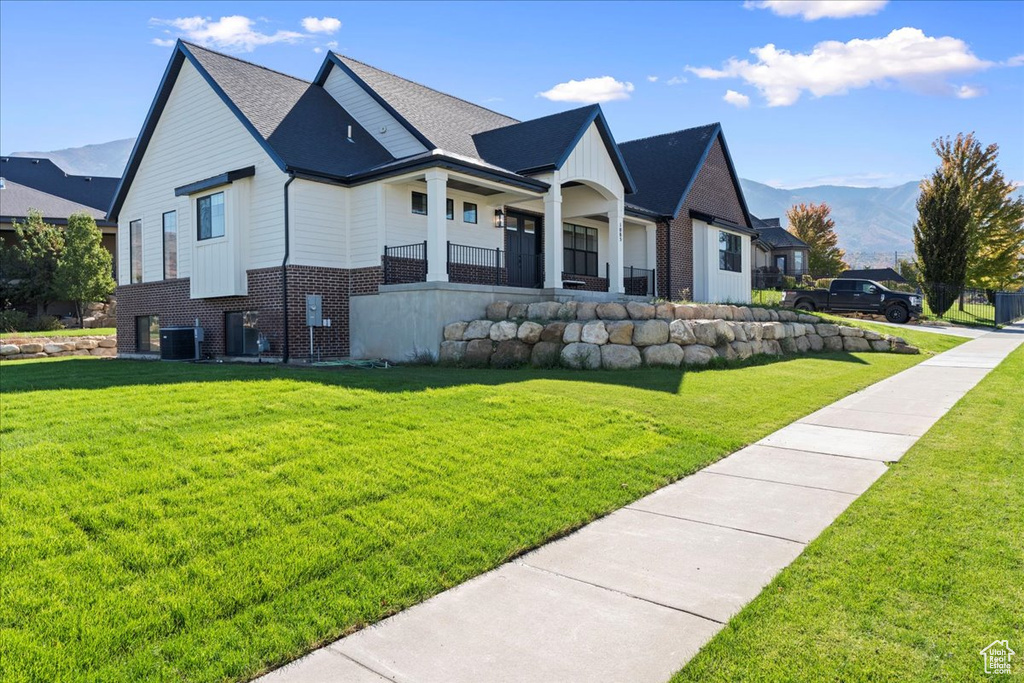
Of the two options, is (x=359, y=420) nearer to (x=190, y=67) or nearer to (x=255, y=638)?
(x=255, y=638)

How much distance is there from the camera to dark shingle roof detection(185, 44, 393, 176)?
15.6 metres

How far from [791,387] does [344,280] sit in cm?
1020

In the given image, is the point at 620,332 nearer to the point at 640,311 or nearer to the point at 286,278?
the point at 640,311

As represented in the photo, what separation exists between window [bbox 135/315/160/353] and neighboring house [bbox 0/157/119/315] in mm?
11086

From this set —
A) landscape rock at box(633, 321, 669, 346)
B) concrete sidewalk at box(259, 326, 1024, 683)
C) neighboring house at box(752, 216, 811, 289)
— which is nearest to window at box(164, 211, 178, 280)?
landscape rock at box(633, 321, 669, 346)

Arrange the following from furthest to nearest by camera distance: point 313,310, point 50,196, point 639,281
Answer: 1. point 50,196
2. point 639,281
3. point 313,310

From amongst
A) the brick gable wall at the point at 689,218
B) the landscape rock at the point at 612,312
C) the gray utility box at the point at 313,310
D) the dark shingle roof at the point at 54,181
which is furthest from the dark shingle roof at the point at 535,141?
the dark shingle roof at the point at 54,181

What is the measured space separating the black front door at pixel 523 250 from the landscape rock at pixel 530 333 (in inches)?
235

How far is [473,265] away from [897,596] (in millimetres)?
14824

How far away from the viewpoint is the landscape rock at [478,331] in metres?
13.7

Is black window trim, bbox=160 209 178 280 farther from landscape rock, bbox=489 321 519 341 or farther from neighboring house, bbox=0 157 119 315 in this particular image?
neighboring house, bbox=0 157 119 315

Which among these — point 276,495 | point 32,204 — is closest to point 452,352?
point 276,495

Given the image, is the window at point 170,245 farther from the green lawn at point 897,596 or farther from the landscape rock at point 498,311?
the green lawn at point 897,596

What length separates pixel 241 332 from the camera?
647 inches
